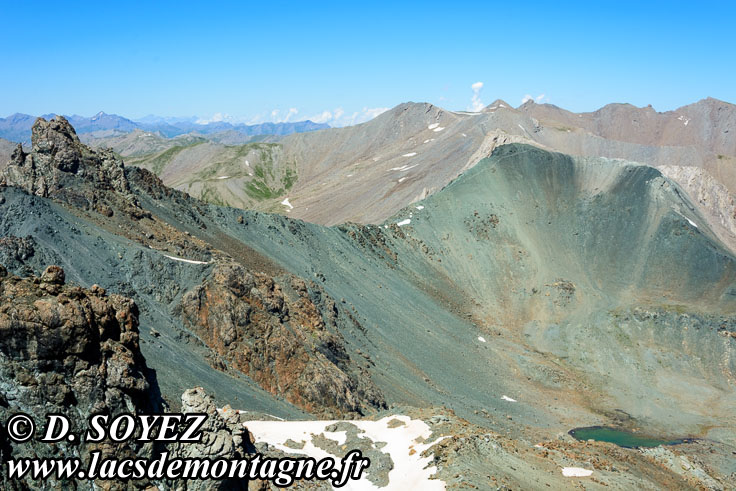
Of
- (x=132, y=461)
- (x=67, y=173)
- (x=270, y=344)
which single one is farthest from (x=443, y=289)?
(x=132, y=461)

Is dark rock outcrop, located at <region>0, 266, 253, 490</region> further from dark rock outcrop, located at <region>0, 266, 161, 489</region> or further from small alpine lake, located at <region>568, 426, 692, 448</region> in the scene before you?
small alpine lake, located at <region>568, 426, 692, 448</region>

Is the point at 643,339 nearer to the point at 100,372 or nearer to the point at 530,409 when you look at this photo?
the point at 530,409

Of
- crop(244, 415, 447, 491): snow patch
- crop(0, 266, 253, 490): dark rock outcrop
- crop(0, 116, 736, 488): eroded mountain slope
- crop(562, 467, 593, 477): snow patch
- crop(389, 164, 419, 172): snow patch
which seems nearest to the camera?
crop(0, 266, 253, 490): dark rock outcrop

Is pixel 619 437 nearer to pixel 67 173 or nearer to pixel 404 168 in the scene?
pixel 67 173

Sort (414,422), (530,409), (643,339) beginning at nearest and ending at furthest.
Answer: (414,422)
(530,409)
(643,339)

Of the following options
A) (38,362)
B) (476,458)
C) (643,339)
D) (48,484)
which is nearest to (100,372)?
(38,362)

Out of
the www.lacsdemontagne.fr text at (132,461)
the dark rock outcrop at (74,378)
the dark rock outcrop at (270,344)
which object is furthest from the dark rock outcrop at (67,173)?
the www.lacsdemontagne.fr text at (132,461)

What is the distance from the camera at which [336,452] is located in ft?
90.5

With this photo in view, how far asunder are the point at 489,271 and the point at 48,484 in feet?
227

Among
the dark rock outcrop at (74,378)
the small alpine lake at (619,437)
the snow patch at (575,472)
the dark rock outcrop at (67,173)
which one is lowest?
the small alpine lake at (619,437)

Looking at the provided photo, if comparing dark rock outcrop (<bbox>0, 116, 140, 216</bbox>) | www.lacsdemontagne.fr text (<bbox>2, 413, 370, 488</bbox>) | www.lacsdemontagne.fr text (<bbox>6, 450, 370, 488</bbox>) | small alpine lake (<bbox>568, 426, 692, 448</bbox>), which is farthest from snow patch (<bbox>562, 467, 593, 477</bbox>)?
dark rock outcrop (<bbox>0, 116, 140, 216</bbox>)

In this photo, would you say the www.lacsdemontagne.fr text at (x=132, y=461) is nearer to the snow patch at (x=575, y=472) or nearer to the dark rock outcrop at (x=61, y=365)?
the dark rock outcrop at (x=61, y=365)

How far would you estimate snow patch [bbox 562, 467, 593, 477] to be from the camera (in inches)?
1067

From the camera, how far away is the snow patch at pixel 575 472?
88.9ft
